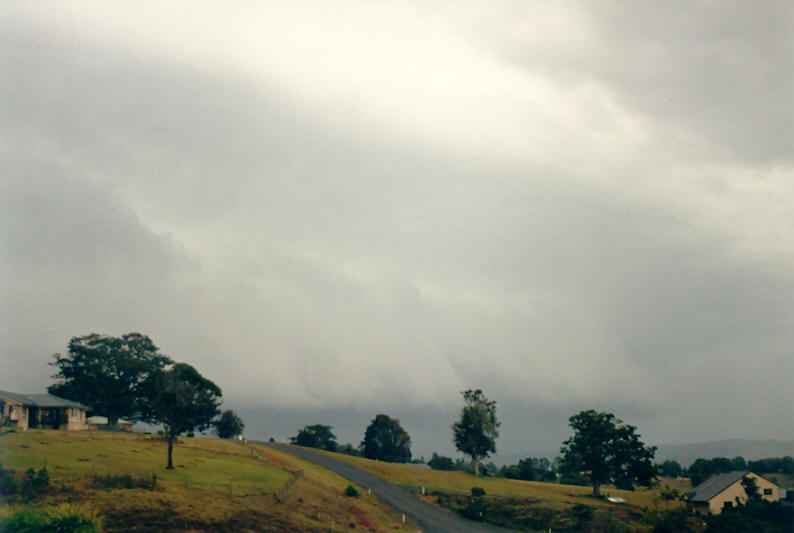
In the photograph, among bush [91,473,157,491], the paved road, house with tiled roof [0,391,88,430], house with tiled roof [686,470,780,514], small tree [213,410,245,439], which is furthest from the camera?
small tree [213,410,245,439]

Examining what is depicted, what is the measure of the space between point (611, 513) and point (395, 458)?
102 m

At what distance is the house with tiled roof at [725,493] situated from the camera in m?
98.6

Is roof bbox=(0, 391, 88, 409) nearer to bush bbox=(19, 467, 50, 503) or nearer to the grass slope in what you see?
bush bbox=(19, 467, 50, 503)

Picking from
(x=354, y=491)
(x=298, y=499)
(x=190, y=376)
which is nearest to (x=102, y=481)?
(x=298, y=499)

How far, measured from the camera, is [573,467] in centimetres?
11788

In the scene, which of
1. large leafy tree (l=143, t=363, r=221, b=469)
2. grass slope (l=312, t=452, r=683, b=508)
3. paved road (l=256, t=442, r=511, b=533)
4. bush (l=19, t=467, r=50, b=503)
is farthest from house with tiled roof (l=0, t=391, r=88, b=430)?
grass slope (l=312, t=452, r=683, b=508)

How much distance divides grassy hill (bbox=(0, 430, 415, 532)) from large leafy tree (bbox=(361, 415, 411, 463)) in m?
95.3

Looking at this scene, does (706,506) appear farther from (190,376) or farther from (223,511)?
(190,376)

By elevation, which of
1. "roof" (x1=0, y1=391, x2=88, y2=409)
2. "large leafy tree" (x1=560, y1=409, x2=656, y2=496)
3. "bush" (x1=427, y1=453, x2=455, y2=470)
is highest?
"roof" (x1=0, y1=391, x2=88, y2=409)

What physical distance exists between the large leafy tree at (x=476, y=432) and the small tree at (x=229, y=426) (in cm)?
6346

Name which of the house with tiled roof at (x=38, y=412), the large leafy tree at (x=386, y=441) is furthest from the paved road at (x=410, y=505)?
the large leafy tree at (x=386, y=441)

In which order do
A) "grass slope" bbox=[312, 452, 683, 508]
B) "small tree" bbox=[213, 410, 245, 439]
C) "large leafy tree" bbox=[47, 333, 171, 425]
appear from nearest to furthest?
1. "grass slope" bbox=[312, 452, 683, 508]
2. "large leafy tree" bbox=[47, 333, 171, 425]
3. "small tree" bbox=[213, 410, 245, 439]

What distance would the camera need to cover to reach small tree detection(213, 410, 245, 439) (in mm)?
165875

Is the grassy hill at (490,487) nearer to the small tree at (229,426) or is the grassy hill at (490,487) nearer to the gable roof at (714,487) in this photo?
the gable roof at (714,487)
